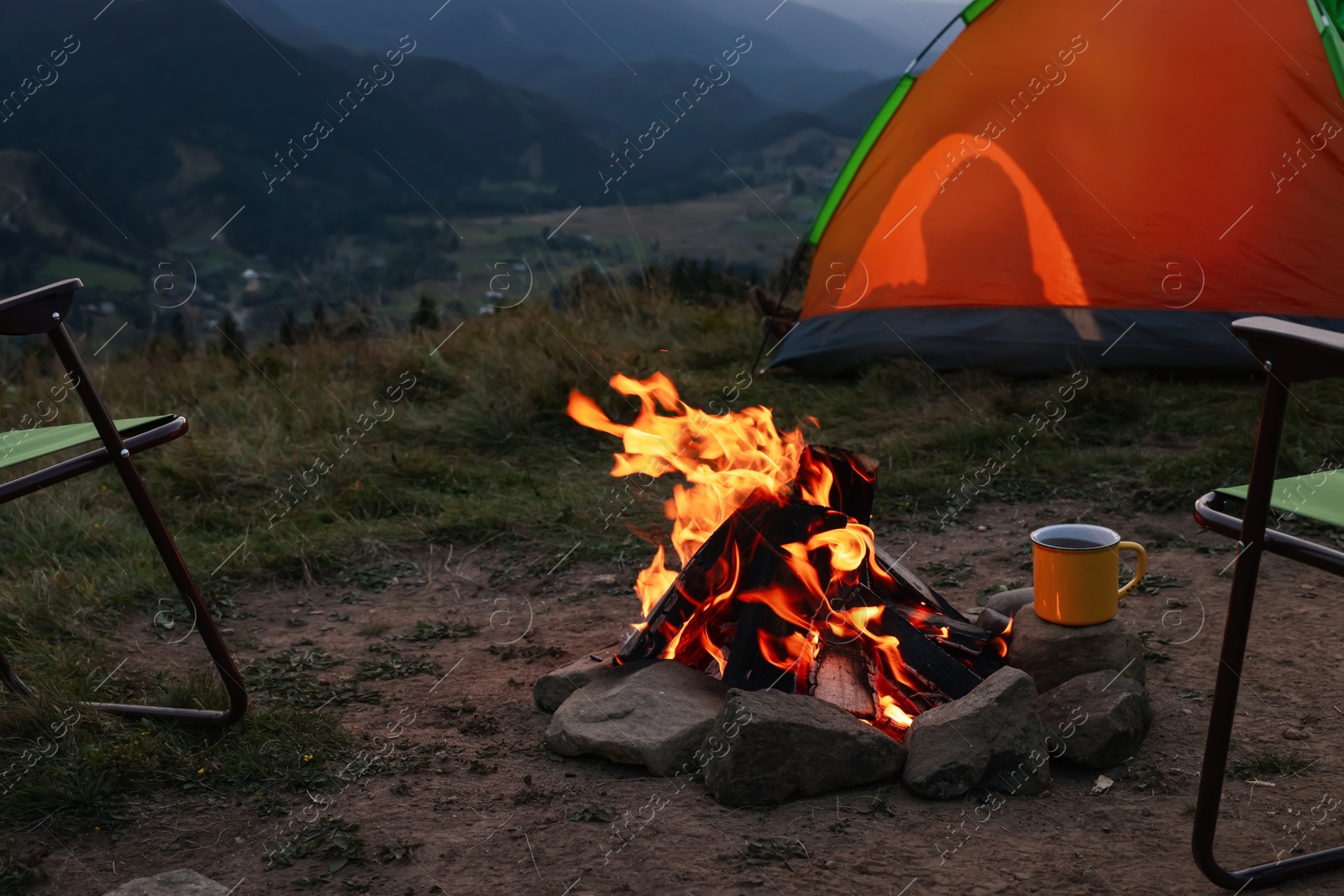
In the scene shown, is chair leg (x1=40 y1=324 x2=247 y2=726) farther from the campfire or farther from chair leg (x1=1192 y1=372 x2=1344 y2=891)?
chair leg (x1=1192 y1=372 x2=1344 y2=891)

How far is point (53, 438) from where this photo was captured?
2.54 meters

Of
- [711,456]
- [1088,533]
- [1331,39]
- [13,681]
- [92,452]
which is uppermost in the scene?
[1331,39]

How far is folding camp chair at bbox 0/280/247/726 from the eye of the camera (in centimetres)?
226

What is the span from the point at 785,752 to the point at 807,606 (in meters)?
0.54

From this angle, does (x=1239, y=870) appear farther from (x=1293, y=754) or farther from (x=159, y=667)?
(x=159, y=667)

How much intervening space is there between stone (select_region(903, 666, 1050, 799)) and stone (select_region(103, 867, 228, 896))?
1.39m

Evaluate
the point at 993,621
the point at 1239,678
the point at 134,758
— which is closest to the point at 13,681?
the point at 134,758

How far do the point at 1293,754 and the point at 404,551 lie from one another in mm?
3096

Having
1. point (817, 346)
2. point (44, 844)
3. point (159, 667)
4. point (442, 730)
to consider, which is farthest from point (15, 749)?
point (817, 346)

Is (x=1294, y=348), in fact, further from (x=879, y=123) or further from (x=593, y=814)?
(x=879, y=123)

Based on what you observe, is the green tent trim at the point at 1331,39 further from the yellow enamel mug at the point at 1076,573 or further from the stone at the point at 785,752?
the stone at the point at 785,752

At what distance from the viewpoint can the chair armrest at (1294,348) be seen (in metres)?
1.63

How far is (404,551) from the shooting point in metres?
4.28

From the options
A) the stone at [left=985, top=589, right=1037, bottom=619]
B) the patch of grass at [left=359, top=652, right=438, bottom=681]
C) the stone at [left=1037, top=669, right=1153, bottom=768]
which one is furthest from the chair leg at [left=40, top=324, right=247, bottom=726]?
the stone at [left=985, top=589, right=1037, bottom=619]
